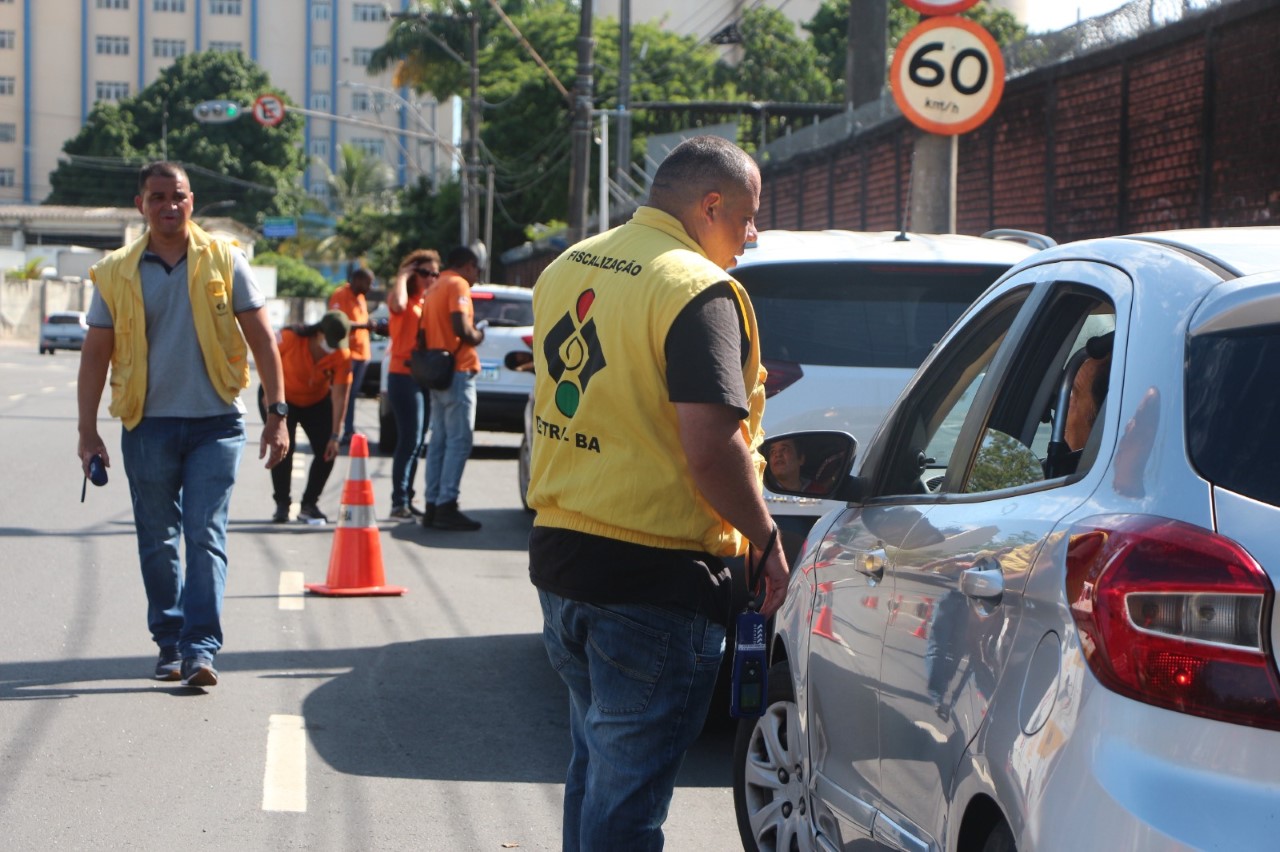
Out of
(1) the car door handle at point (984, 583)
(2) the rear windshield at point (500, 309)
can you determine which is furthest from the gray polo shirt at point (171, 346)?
(2) the rear windshield at point (500, 309)

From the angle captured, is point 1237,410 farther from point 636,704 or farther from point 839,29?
point 839,29

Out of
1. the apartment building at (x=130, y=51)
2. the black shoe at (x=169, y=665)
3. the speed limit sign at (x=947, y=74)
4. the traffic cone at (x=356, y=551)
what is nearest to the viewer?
the black shoe at (x=169, y=665)

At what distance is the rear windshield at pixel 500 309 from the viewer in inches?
675

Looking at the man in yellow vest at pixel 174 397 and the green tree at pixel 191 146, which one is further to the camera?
the green tree at pixel 191 146

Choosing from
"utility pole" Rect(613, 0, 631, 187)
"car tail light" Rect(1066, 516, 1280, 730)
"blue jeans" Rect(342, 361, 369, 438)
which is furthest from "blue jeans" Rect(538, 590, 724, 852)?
"utility pole" Rect(613, 0, 631, 187)

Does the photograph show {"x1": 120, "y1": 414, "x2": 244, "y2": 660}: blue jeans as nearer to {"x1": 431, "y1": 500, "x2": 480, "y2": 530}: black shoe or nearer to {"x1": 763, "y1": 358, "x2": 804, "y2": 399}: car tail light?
{"x1": 763, "y1": 358, "x2": 804, "y2": 399}: car tail light

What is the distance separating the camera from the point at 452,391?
38.3ft

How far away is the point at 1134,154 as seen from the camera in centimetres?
1274

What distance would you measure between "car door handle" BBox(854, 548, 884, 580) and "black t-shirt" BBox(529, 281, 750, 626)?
0.99ft

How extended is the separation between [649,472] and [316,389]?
8.32 meters

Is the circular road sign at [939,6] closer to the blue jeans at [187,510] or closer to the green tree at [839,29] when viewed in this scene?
the blue jeans at [187,510]

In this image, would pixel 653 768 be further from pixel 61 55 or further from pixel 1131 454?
pixel 61 55

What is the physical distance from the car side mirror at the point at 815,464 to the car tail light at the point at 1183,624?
142 centimetres

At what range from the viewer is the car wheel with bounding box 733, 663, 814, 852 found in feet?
13.7
